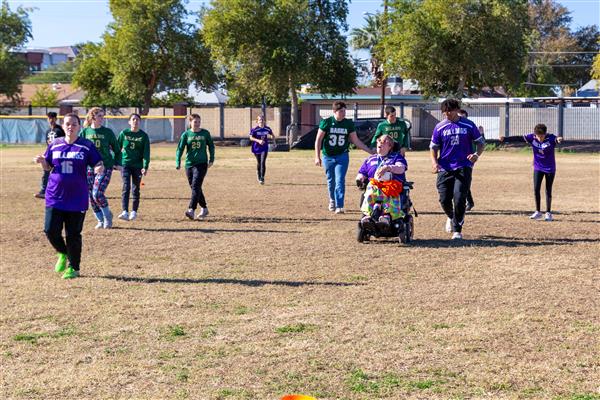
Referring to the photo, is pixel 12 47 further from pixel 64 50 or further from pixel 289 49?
pixel 64 50

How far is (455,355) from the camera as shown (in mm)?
Answer: 6707

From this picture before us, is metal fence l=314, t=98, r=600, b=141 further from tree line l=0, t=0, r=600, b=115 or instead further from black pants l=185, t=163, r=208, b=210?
black pants l=185, t=163, r=208, b=210

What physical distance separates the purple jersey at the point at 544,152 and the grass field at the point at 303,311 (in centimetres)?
94

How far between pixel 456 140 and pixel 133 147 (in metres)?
5.67

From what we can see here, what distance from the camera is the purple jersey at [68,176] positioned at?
388 inches

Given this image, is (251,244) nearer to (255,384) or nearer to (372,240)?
(372,240)

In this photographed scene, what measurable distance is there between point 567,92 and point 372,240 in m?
77.2

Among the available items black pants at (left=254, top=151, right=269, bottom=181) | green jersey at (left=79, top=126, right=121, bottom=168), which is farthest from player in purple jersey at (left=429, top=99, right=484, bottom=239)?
black pants at (left=254, top=151, right=269, bottom=181)

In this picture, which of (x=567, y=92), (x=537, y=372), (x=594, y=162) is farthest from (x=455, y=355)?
(x=567, y=92)

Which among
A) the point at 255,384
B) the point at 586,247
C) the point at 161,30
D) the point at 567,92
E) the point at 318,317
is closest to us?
the point at 255,384

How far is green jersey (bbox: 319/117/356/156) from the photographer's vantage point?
53.0 feet

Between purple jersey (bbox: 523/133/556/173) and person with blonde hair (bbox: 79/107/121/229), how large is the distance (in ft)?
23.2

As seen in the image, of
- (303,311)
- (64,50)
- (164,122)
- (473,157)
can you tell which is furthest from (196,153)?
(64,50)

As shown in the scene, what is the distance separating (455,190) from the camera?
12.7 m
